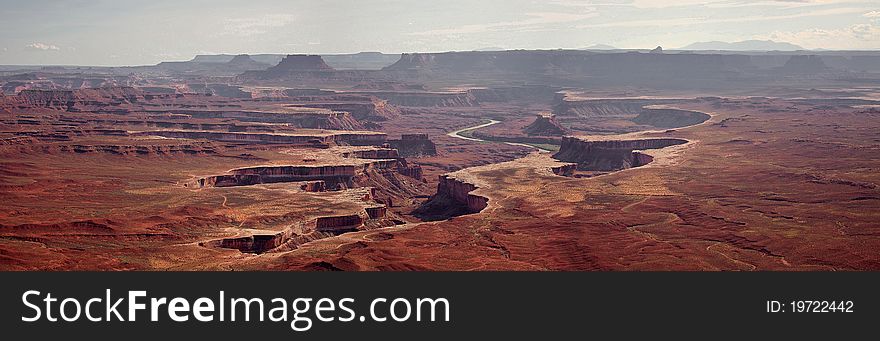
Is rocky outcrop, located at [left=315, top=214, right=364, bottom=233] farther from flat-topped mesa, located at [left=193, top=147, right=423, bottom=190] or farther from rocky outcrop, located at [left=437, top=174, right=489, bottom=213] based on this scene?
flat-topped mesa, located at [left=193, top=147, right=423, bottom=190]

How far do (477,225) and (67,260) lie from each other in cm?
4948

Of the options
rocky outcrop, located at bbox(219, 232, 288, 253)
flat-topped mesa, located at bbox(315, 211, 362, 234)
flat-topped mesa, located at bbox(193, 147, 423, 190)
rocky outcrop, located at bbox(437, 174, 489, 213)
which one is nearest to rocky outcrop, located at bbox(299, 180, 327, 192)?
flat-topped mesa, located at bbox(193, 147, 423, 190)

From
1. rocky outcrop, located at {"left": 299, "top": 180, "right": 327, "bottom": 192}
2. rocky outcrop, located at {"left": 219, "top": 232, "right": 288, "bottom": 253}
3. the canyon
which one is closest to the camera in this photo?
the canyon

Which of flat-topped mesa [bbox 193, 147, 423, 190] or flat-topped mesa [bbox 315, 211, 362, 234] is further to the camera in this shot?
flat-topped mesa [bbox 193, 147, 423, 190]

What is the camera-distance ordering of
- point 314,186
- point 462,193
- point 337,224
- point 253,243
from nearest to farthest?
1. point 253,243
2. point 337,224
3. point 314,186
4. point 462,193

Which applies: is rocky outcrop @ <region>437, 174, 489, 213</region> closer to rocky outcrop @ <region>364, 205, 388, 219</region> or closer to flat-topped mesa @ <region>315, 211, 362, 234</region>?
rocky outcrop @ <region>364, 205, 388, 219</region>

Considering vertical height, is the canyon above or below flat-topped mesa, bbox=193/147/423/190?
above

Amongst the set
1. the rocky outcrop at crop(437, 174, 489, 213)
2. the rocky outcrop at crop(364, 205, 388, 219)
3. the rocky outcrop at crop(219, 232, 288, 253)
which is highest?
the rocky outcrop at crop(219, 232, 288, 253)

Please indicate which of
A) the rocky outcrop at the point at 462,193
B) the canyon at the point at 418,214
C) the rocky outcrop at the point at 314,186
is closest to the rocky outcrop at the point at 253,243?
the canyon at the point at 418,214

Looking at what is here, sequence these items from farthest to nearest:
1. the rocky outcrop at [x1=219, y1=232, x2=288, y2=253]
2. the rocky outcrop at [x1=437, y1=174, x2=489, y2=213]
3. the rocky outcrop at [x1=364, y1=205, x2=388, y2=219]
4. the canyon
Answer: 1. the rocky outcrop at [x1=437, y1=174, x2=489, y2=213]
2. the rocky outcrop at [x1=364, y1=205, x2=388, y2=219]
3. the rocky outcrop at [x1=219, y1=232, x2=288, y2=253]
4. the canyon

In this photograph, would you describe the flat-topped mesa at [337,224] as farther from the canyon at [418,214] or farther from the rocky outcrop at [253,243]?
the rocky outcrop at [253,243]

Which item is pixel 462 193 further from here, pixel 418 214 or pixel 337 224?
pixel 337 224

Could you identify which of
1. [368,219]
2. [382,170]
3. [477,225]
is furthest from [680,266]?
[382,170]

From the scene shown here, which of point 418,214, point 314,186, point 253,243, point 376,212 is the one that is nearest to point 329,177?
point 314,186
